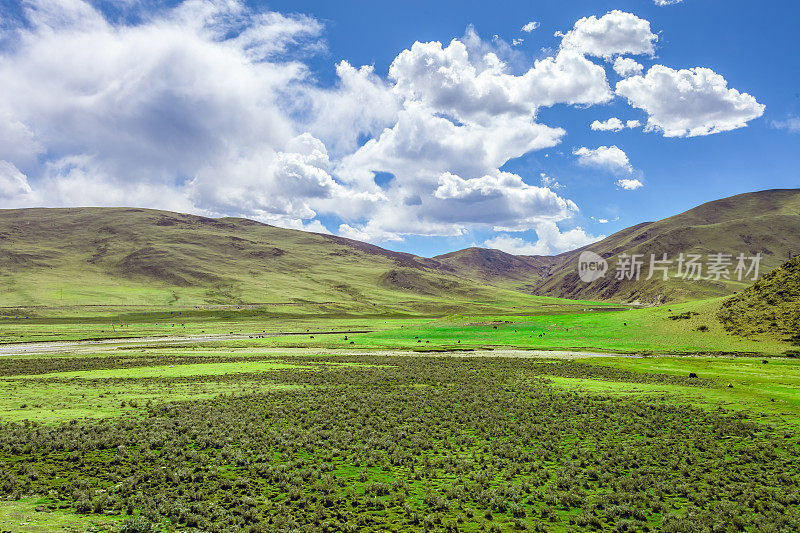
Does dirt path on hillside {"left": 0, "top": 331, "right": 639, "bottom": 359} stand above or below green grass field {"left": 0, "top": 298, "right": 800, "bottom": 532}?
below

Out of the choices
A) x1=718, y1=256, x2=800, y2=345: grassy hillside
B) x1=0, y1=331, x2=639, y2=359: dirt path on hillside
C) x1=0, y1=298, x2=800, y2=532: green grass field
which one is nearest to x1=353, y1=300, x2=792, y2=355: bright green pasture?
x1=718, y1=256, x2=800, y2=345: grassy hillside

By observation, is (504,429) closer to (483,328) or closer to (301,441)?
(301,441)

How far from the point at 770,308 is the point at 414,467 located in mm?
87433

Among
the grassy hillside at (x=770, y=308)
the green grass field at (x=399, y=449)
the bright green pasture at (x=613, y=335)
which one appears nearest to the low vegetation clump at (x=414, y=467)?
the green grass field at (x=399, y=449)

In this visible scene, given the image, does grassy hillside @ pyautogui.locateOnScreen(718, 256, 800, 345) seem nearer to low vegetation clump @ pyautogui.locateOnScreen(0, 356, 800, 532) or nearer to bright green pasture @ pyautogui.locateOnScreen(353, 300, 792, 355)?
bright green pasture @ pyautogui.locateOnScreen(353, 300, 792, 355)

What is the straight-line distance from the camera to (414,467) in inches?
728

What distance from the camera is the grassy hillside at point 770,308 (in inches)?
2778

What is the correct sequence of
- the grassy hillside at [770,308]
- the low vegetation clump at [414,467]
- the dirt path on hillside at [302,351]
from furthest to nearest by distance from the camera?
the grassy hillside at [770,308] < the dirt path on hillside at [302,351] < the low vegetation clump at [414,467]

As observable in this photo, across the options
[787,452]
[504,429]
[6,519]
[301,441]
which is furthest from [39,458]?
[787,452]

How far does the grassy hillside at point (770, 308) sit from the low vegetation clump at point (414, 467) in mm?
60586

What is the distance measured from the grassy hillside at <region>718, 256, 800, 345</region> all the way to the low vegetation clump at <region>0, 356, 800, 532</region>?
6059 centimetres

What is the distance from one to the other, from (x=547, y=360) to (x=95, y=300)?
211 m

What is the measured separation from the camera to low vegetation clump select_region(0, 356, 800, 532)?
13820 millimetres

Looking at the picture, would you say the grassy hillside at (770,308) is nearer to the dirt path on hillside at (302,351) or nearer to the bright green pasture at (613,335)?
the bright green pasture at (613,335)
